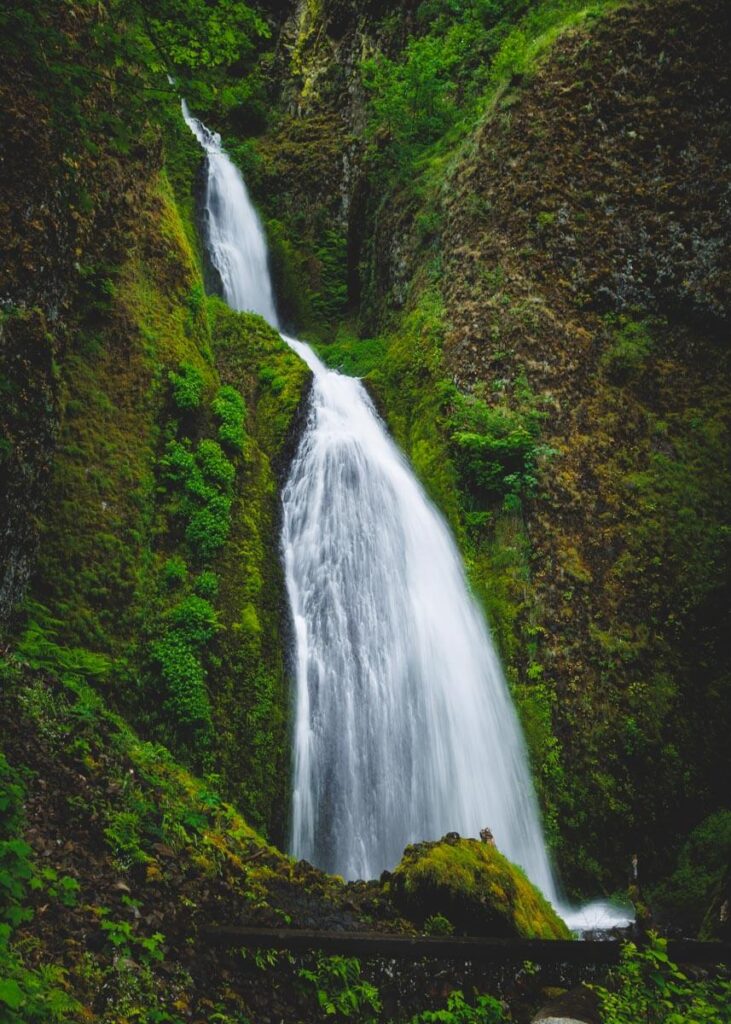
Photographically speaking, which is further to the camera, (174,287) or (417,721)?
(174,287)

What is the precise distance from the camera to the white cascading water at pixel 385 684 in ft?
26.3

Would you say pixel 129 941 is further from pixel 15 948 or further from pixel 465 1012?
pixel 465 1012

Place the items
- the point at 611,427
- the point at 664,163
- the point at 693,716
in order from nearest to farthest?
the point at 693,716, the point at 611,427, the point at 664,163

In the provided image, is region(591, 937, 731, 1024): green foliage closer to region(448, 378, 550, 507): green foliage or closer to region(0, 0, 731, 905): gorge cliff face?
region(0, 0, 731, 905): gorge cliff face

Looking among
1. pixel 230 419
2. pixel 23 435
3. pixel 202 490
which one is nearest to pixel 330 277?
pixel 230 419

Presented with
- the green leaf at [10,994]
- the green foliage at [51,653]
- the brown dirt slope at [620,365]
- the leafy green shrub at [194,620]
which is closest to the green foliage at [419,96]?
the brown dirt slope at [620,365]

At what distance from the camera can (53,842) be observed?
153 inches

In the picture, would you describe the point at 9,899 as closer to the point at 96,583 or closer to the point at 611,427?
Result: the point at 96,583

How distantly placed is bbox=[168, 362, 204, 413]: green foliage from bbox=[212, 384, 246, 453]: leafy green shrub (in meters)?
0.37

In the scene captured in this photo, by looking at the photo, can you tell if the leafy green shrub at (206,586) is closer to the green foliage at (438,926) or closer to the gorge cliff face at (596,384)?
the green foliage at (438,926)

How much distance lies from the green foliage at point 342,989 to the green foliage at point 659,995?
139cm

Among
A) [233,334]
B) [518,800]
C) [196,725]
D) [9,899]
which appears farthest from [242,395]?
[9,899]

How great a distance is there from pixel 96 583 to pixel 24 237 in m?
3.74

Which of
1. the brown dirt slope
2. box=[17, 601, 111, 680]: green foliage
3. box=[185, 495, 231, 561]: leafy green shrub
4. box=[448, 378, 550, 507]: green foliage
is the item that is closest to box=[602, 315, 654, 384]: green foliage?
the brown dirt slope
